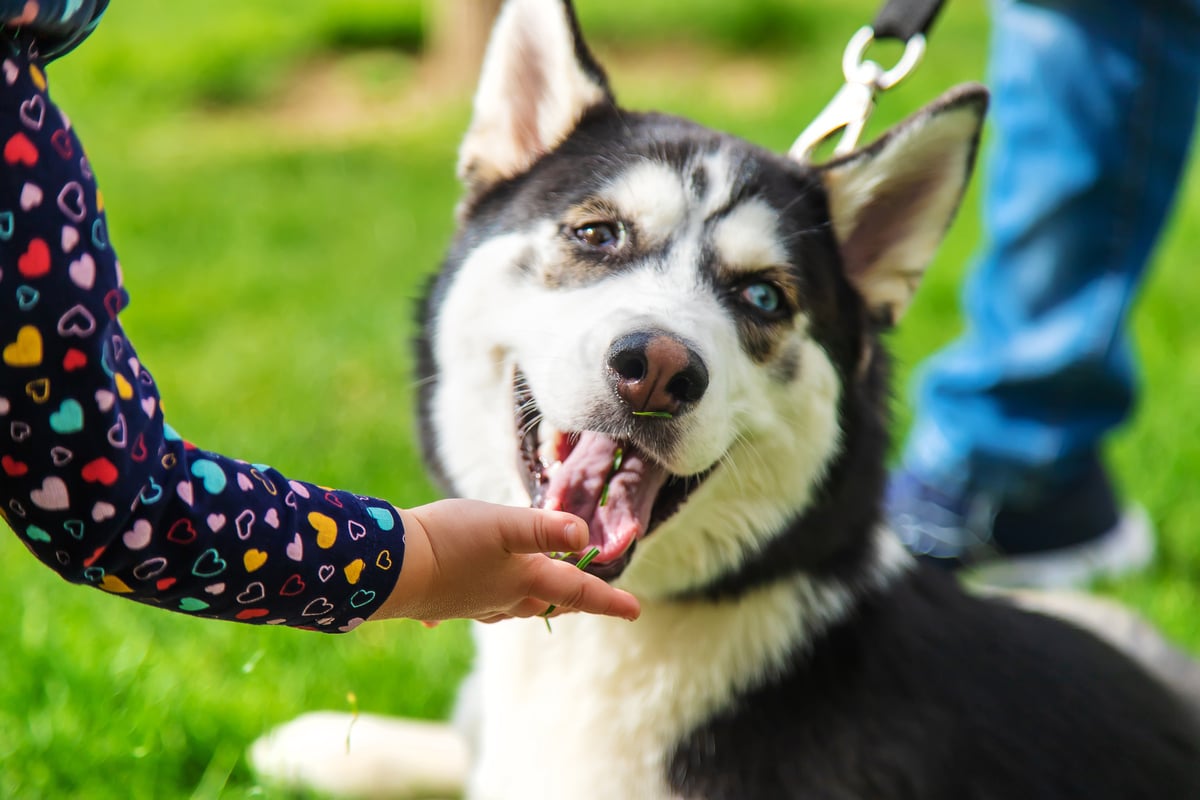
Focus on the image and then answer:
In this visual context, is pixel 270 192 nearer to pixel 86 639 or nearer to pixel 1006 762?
pixel 86 639

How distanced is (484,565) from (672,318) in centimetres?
64

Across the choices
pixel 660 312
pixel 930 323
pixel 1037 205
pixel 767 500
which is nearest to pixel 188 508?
pixel 660 312

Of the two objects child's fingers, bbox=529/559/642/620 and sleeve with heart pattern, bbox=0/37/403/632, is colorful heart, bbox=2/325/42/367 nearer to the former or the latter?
sleeve with heart pattern, bbox=0/37/403/632

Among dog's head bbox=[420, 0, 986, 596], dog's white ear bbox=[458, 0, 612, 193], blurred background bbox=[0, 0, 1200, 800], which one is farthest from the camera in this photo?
blurred background bbox=[0, 0, 1200, 800]

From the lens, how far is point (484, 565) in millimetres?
1502

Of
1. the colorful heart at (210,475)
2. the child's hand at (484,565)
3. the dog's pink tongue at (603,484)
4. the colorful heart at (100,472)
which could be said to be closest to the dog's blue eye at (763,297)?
the dog's pink tongue at (603,484)

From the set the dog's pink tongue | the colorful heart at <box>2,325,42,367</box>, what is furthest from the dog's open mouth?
the colorful heart at <box>2,325,42,367</box>

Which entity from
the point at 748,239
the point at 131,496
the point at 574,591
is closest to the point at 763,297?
the point at 748,239

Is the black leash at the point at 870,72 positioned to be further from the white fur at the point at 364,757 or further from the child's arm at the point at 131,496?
the white fur at the point at 364,757

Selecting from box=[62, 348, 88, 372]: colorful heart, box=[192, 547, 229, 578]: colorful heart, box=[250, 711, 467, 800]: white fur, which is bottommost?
box=[250, 711, 467, 800]: white fur

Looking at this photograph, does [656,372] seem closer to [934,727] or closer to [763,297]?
[763,297]

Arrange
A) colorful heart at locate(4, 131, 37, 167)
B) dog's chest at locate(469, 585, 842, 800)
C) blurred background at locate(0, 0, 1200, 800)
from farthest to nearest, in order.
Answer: blurred background at locate(0, 0, 1200, 800)
dog's chest at locate(469, 585, 842, 800)
colorful heart at locate(4, 131, 37, 167)

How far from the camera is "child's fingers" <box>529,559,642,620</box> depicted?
1557 millimetres

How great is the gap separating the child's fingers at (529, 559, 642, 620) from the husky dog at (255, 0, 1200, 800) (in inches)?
12.9
